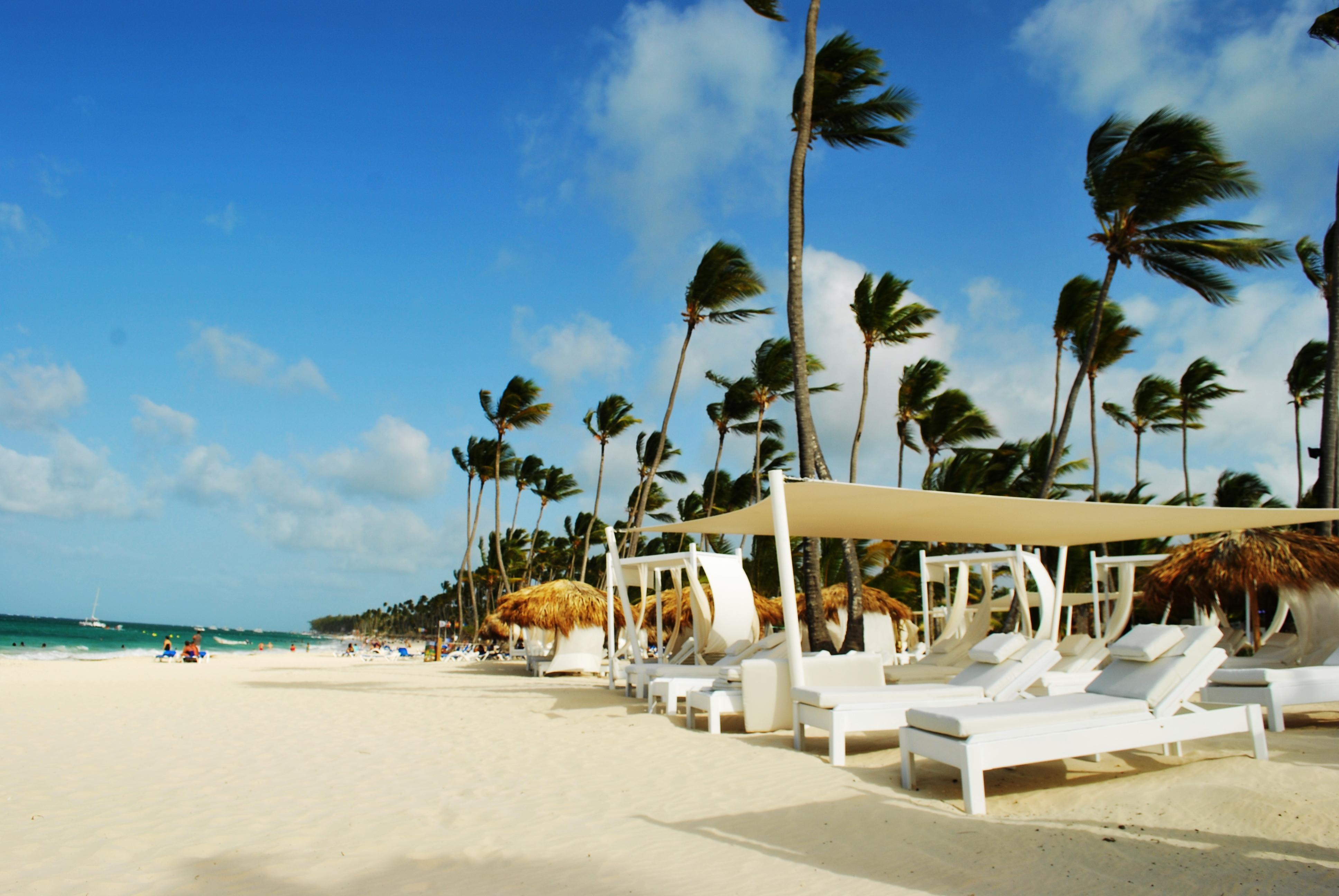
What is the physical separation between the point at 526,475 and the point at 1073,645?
26.6 metres

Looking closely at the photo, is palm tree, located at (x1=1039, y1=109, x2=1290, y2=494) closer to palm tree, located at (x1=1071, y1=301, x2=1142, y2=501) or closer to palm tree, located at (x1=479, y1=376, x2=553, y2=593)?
palm tree, located at (x1=1071, y1=301, x2=1142, y2=501)

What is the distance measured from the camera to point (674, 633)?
12.3 metres

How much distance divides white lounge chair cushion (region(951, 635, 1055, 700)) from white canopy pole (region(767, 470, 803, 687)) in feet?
3.85

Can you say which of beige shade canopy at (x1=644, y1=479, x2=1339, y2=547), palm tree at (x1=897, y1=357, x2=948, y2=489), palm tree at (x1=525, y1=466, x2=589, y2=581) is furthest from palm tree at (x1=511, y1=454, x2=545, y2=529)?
beige shade canopy at (x1=644, y1=479, x2=1339, y2=547)

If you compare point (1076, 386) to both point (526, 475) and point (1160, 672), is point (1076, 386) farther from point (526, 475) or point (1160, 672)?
point (526, 475)

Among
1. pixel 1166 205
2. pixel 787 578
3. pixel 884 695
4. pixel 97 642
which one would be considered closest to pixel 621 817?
pixel 884 695

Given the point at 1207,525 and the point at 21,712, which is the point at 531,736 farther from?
the point at 1207,525

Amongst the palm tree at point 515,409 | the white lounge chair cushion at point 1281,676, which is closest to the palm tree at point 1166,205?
the white lounge chair cushion at point 1281,676

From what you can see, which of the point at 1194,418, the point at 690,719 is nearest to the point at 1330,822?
the point at 690,719

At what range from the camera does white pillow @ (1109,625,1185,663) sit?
14.9ft

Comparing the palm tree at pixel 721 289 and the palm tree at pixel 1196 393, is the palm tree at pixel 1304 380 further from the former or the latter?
the palm tree at pixel 721 289

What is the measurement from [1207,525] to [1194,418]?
17.3 metres

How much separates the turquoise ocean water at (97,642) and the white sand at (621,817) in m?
27.4

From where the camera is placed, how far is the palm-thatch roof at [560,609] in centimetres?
1486
